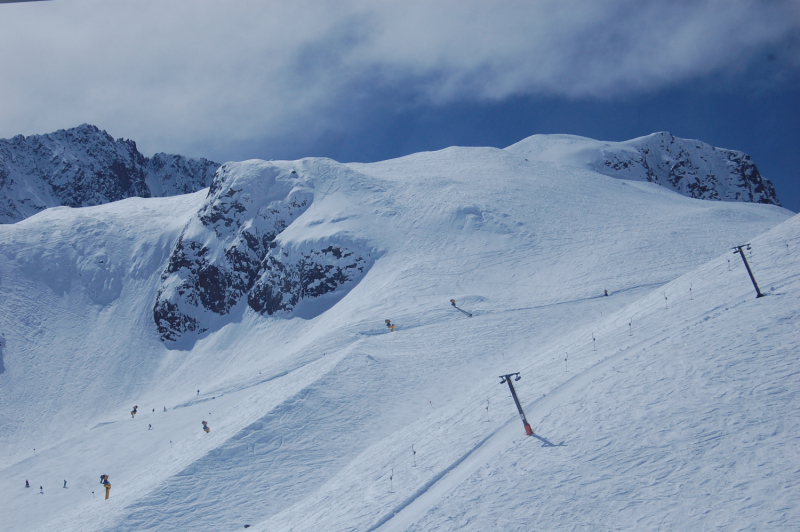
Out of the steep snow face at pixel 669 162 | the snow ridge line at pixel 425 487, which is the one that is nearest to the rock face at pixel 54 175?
the steep snow face at pixel 669 162

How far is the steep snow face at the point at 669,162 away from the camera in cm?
13262

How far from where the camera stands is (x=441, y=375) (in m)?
36.5

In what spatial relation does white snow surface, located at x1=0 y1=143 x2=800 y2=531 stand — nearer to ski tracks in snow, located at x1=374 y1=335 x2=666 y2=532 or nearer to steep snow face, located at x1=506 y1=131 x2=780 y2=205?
ski tracks in snow, located at x1=374 y1=335 x2=666 y2=532

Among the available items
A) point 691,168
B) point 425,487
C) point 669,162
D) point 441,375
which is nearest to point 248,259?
point 441,375

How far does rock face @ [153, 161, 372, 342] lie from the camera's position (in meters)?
72.1

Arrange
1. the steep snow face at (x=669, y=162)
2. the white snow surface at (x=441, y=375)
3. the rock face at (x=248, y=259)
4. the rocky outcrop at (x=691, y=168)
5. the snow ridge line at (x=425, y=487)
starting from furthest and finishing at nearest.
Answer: the rocky outcrop at (x=691, y=168)
the steep snow face at (x=669, y=162)
the rock face at (x=248, y=259)
the snow ridge line at (x=425, y=487)
the white snow surface at (x=441, y=375)

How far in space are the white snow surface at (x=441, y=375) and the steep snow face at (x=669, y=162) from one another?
153ft

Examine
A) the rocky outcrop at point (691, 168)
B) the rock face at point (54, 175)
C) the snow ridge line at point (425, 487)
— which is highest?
the rock face at point (54, 175)

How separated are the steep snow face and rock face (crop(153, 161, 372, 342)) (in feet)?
245

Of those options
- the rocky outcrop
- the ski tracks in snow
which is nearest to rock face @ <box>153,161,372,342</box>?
the ski tracks in snow

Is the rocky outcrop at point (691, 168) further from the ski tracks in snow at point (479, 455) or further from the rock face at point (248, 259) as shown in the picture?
the ski tracks in snow at point (479, 455)

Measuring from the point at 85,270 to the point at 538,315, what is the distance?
80.2 metres

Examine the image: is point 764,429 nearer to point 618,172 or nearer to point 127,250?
point 127,250

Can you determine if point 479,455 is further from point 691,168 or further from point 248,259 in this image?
point 691,168
